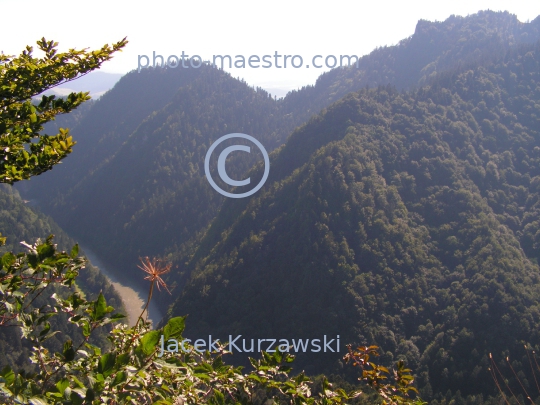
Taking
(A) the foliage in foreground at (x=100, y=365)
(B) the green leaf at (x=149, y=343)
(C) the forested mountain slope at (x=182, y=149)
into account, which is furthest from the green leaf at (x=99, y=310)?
(C) the forested mountain slope at (x=182, y=149)

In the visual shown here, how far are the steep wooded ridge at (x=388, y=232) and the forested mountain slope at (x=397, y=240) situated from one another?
0.95 ft

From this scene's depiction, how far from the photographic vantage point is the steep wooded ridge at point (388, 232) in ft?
227

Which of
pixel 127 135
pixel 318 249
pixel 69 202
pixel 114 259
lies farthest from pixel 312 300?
pixel 127 135

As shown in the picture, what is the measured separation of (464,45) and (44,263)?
207 meters

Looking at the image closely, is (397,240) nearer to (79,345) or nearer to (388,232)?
(388,232)

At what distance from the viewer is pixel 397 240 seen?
8106cm

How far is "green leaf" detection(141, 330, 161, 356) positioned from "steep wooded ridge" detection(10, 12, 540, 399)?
204 ft

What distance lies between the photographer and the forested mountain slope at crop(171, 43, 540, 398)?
225 feet

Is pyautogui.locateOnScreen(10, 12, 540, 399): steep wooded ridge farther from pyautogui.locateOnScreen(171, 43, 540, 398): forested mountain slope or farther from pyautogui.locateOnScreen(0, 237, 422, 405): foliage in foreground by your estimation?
pyautogui.locateOnScreen(0, 237, 422, 405): foliage in foreground

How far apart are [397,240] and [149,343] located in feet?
268

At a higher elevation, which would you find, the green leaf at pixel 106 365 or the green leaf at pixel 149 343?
the green leaf at pixel 149 343

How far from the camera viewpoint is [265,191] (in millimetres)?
102688

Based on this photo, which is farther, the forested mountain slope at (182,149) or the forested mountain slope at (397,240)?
the forested mountain slope at (182,149)

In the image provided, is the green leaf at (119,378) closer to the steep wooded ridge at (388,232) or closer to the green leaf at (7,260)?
the green leaf at (7,260)
